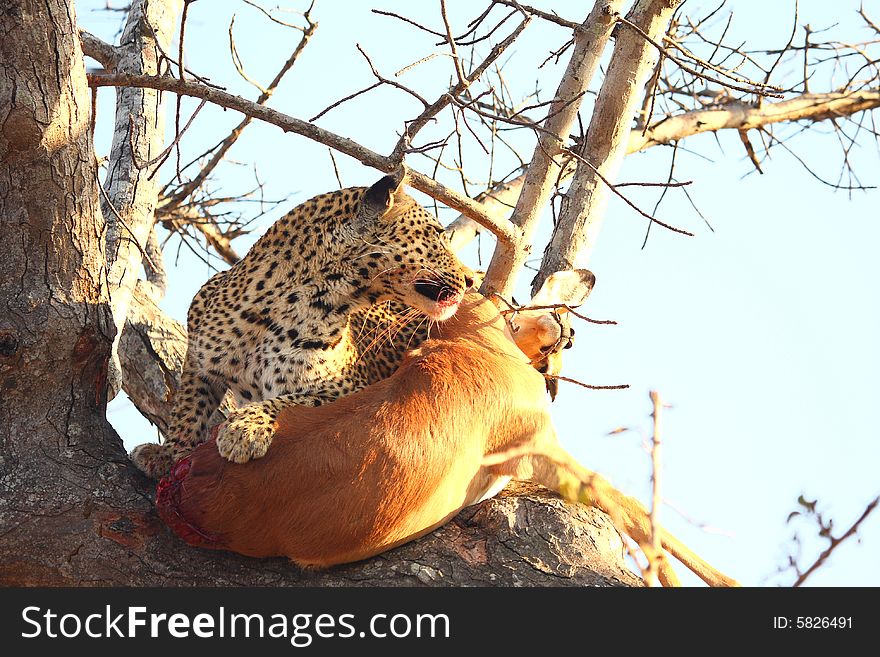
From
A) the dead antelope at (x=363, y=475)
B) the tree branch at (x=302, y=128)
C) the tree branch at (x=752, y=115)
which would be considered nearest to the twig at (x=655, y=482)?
the dead antelope at (x=363, y=475)

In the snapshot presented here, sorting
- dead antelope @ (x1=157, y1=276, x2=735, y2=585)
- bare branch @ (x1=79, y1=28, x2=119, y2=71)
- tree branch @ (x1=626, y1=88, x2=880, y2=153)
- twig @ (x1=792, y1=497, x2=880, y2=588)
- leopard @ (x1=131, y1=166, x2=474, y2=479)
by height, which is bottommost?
twig @ (x1=792, y1=497, x2=880, y2=588)

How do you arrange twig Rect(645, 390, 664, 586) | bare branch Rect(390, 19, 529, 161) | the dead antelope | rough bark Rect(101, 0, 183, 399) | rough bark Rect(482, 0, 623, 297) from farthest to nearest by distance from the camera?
rough bark Rect(101, 0, 183, 399) < rough bark Rect(482, 0, 623, 297) < bare branch Rect(390, 19, 529, 161) < the dead antelope < twig Rect(645, 390, 664, 586)

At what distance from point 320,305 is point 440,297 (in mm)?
586

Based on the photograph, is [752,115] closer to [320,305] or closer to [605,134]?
[605,134]

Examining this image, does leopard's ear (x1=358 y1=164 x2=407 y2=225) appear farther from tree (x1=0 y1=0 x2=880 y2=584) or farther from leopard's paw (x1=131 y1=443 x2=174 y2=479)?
leopard's paw (x1=131 y1=443 x2=174 y2=479)

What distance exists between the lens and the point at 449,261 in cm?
521

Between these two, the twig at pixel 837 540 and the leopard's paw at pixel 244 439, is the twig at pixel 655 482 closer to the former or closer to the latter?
the twig at pixel 837 540

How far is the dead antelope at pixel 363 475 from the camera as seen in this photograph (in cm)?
372

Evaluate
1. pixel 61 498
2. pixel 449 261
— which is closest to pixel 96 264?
pixel 61 498

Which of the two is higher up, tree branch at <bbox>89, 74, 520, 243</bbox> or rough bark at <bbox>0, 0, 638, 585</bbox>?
tree branch at <bbox>89, 74, 520, 243</bbox>

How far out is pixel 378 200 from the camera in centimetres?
504

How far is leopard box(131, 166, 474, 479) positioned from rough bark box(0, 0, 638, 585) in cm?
60

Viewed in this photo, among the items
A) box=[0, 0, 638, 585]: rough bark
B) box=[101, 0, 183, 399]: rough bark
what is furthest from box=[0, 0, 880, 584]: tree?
box=[101, 0, 183, 399]: rough bark

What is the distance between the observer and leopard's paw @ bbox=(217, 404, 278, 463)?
379 centimetres
